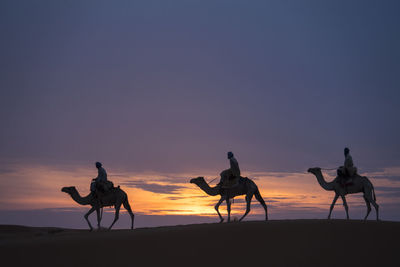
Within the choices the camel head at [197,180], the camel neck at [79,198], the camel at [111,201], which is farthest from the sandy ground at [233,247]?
the camel neck at [79,198]

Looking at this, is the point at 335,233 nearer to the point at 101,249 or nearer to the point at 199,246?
the point at 199,246

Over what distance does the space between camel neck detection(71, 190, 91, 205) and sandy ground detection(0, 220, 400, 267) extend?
19.7 feet

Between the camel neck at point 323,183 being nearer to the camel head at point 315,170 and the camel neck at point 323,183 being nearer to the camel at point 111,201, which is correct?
the camel head at point 315,170

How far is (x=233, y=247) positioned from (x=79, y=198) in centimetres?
1173

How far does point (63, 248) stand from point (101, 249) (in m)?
1.52

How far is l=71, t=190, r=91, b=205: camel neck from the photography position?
2534cm

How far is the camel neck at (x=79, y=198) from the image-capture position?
2534 cm

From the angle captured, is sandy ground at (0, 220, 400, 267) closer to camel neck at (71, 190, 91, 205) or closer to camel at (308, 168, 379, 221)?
camel at (308, 168, 379, 221)

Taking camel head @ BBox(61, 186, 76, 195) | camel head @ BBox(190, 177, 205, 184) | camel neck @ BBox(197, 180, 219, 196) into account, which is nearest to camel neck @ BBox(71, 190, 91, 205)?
camel head @ BBox(61, 186, 76, 195)

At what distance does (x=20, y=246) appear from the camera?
18750 millimetres

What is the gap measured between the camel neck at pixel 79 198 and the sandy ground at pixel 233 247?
19.7 ft

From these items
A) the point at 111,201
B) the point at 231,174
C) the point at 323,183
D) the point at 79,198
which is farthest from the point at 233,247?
the point at 79,198

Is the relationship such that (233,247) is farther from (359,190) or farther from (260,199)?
(359,190)

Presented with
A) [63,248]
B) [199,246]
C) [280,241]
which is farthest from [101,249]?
[280,241]
